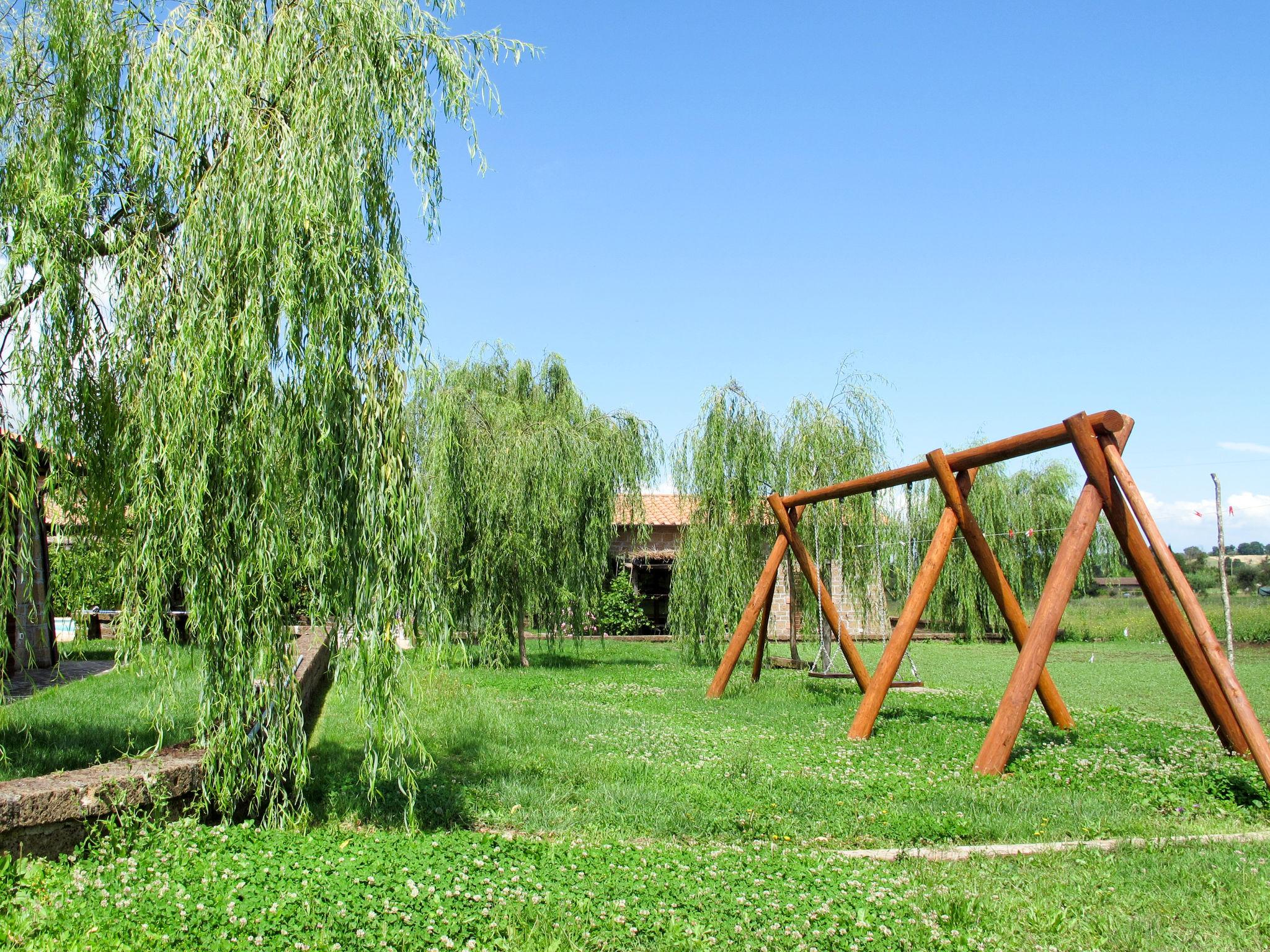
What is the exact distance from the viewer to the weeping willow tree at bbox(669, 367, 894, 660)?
14.3m

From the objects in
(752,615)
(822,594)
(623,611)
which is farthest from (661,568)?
(822,594)

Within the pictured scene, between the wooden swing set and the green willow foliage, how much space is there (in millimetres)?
4757

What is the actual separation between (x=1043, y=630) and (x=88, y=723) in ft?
26.3

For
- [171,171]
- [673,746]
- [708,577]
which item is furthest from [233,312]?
[708,577]

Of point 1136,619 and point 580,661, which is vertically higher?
point 1136,619

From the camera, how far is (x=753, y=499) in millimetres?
14945

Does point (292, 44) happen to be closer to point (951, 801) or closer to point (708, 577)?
point (951, 801)

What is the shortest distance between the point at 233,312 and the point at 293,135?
1.05m

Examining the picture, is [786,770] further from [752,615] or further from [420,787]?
[752,615]

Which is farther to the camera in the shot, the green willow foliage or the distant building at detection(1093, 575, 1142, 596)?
the distant building at detection(1093, 575, 1142, 596)

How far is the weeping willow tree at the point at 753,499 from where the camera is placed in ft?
47.0

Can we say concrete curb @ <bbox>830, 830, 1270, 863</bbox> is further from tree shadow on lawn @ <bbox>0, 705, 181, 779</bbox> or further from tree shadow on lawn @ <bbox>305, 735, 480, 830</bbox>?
tree shadow on lawn @ <bbox>0, 705, 181, 779</bbox>

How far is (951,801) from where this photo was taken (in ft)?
20.8

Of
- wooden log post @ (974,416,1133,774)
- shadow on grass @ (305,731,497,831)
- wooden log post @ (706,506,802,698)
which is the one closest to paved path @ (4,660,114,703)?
shadow on grass @ (305,731,497,831)
